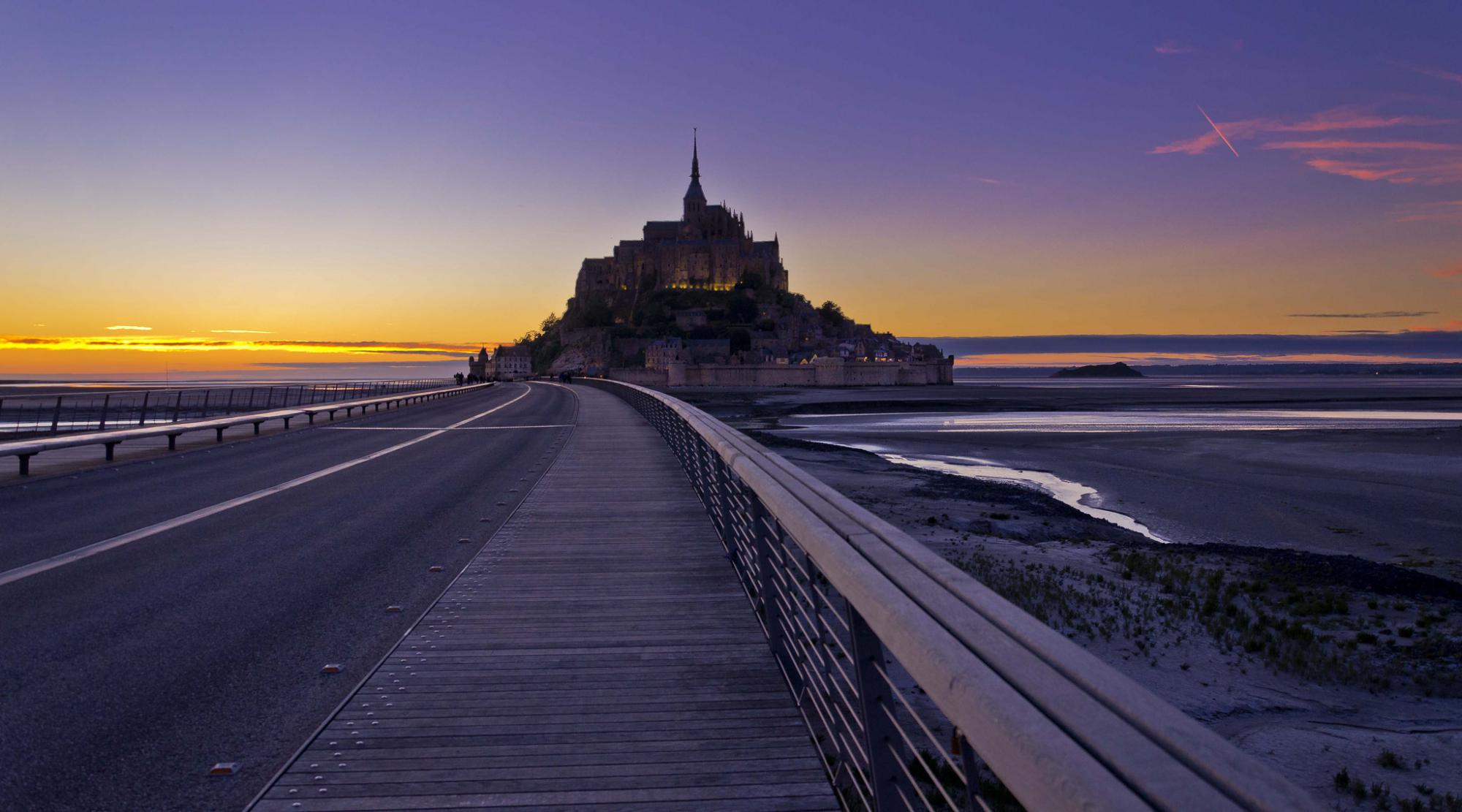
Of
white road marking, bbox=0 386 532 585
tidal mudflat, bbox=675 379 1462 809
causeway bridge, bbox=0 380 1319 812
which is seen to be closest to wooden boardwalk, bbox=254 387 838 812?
causeway bridge, bbox=0 380 1319 812

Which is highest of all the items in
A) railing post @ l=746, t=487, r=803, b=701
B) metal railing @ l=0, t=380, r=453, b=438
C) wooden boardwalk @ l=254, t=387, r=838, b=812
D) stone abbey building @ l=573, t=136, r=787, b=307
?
stone abbey building @ l=573, t=136, r=787, b=307

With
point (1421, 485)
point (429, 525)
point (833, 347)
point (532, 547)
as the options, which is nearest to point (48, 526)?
point (429, 525)

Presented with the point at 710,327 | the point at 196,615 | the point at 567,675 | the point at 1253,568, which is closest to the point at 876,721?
the point at 567,675

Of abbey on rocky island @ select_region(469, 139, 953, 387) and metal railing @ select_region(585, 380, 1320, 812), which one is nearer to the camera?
metal railing @ select_region(585, 380, 1320, 812)

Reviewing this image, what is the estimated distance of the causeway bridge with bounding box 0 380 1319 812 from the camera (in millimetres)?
1848

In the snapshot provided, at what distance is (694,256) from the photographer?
613ft

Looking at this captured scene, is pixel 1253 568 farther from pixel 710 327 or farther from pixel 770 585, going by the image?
pixel 710 327

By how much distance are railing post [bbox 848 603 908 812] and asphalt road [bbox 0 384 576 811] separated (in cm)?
242

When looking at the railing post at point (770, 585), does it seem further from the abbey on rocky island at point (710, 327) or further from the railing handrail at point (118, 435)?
the abbey on rocky island at point (710, 327)

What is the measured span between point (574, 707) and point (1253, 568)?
12.8 m

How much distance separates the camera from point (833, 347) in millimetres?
191375

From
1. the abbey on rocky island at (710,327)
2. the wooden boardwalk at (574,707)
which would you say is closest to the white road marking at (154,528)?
the wooden boardwalk at (574,707)

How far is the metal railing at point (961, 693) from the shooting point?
1.39 m

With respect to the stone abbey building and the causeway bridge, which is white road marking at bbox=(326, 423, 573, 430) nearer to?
the causeway bridge
